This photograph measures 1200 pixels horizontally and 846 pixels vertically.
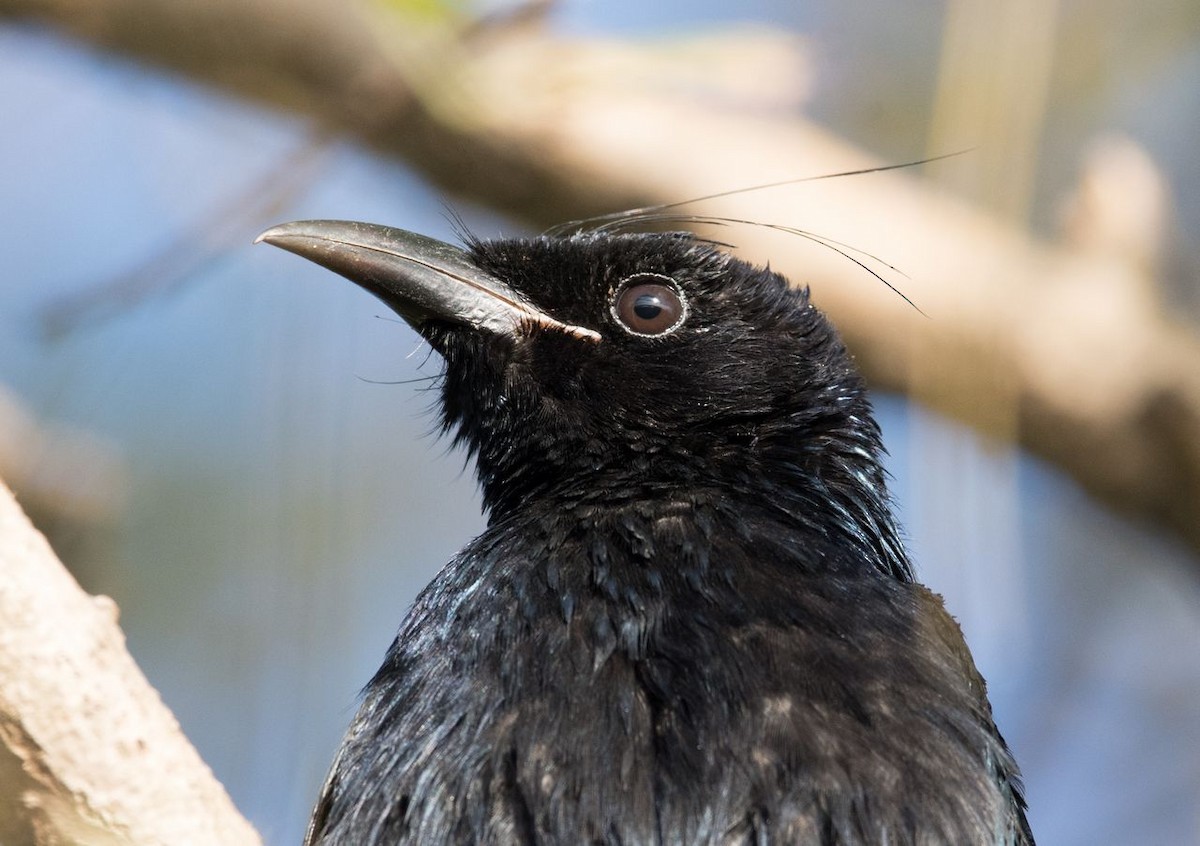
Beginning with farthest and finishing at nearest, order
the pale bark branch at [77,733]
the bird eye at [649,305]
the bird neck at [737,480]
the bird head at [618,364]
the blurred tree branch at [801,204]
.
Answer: the blurred tree branch at [801,204]
the bird eye at [649,305]
the bird head at [618,364]
the bird neck at [737,480]
the pale bark branch at [77,733]

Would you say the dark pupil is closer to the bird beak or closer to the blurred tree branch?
the bird beak

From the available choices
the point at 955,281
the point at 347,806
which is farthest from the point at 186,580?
the point at 347,806

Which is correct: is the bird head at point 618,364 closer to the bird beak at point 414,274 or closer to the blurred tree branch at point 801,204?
the bird beak at point 414,274

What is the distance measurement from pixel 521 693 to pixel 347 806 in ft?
1.40

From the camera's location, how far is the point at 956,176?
24.2 ft

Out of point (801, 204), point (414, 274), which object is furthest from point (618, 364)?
point (801, 204)

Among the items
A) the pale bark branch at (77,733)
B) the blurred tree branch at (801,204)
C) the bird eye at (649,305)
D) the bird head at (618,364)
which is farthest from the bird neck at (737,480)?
the blurred tree branch at (801,204)

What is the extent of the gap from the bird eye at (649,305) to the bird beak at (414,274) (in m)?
0.11

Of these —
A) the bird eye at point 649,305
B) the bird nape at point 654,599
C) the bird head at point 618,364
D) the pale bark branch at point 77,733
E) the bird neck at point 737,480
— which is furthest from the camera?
the bird eye at point 649,305

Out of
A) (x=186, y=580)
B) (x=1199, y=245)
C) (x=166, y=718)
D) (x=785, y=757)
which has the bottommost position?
(x=186, y=580)

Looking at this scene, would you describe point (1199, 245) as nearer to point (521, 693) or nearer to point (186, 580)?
point (186, 580)

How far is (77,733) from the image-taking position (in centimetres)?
271

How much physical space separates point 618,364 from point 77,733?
1.52m

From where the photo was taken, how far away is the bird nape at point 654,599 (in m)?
2.55
